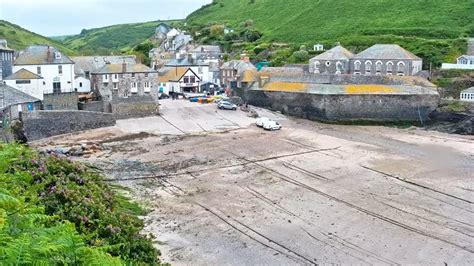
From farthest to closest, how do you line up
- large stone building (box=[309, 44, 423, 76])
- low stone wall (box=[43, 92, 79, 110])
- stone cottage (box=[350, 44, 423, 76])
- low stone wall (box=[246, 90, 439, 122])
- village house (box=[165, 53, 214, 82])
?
village house (box=[165, 53, 214, 82]) < large stone building (box=[309, 44, 423, 76]) < stone cottage (box=[350, 44, 423, 76]) < low stone wall (box=[246, 90, 439, 122]) < low stone wall (box=[43, 92, 79, 110])

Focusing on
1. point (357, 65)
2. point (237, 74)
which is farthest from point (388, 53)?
point (237, 74)

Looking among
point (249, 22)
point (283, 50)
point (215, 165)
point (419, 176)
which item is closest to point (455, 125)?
point (419, 176)

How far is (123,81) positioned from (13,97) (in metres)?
11.0

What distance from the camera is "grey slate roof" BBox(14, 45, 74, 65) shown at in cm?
3747

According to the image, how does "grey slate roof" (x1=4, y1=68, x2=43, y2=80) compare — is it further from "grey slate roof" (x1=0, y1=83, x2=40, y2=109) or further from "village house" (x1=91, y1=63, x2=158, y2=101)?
"village house" (x1=91, y1=63, x2=158, y2=101)

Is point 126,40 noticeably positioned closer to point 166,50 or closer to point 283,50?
point 166,50

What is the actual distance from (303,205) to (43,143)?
57.6 ft

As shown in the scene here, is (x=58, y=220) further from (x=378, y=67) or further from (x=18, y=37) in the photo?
(x=18, y=37)

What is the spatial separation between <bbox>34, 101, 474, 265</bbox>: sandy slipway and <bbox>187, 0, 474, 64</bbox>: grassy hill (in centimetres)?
2470

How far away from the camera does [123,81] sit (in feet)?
137

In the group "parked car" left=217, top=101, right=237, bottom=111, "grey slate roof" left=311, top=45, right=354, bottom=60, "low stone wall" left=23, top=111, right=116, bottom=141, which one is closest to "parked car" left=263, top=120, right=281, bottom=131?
"parked car" left=217, top=101, right=237, bottom=111

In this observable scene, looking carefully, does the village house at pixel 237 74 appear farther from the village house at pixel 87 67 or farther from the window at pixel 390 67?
the window at pixel 390 67

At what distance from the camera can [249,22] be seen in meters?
91.0

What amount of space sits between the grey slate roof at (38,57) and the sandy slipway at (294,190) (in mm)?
8444
